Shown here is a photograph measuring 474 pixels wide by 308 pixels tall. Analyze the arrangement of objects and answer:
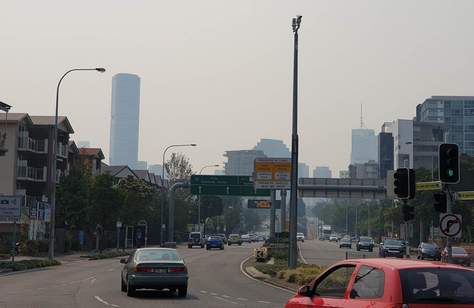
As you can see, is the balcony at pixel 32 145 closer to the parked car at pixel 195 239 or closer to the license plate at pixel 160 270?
the parked car at pixel 195 239

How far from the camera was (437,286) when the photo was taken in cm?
813

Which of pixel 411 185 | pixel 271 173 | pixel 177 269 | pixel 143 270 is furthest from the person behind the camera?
pixel 271 173

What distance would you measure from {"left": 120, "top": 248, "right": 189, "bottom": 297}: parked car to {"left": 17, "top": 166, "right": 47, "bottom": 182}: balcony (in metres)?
51.0

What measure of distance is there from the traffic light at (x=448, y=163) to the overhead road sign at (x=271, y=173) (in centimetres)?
2825

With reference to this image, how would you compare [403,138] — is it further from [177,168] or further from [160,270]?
[160,270]

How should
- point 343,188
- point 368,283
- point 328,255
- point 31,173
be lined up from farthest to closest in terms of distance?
point 343,188 → point 31,173 → point 328,255 → point 368,283

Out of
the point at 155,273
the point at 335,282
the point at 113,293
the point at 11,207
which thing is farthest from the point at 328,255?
the point at 335,282

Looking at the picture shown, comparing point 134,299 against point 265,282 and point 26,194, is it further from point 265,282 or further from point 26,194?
point 26,194

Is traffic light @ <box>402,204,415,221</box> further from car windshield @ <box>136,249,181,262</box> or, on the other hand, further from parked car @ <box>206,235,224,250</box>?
parked car @ <box>206,235,224,250</box>

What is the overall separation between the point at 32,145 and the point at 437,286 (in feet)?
228

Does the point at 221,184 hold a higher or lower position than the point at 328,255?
higher

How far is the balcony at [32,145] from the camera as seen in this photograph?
232 ft

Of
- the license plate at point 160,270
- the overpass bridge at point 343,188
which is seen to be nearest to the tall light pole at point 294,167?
the license plate at point 160,270

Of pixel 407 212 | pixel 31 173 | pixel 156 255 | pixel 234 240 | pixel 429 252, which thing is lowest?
pixel 234 240
